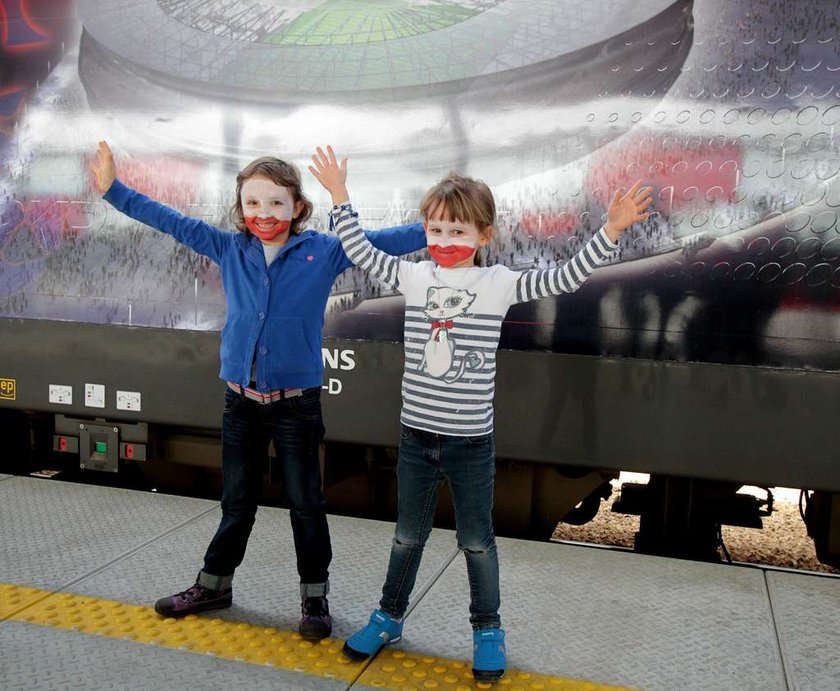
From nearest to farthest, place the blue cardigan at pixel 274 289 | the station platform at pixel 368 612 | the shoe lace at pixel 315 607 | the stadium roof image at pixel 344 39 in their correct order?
the station platform at pixel 368 612 → the blue cardigan at pixel 274 289 → the shoe lace at pixel 315 607 → the stadium roof image at pixel 344 39

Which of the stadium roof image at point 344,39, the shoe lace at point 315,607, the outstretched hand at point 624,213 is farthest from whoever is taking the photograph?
the stadium roof image at point 344,39

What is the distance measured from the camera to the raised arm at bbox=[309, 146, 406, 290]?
7.80 ft

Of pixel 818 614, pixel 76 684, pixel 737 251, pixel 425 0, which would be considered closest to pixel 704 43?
pixel 737 251

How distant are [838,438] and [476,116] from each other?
5.37 feet

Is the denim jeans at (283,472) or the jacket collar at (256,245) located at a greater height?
the jacket collar at (256,245)

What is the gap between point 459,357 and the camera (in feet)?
7.51

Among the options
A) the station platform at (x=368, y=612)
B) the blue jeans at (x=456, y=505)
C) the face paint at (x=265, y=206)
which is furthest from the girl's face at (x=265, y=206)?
the station platform at (x=368, y=612)

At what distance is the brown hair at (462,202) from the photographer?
2.25m

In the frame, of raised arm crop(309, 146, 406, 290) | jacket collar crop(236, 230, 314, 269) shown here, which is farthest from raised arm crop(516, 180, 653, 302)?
jacket collar crop(236, 230, 314, 269)

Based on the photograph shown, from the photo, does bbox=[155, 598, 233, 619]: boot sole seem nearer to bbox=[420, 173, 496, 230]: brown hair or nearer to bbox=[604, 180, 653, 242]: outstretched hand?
bbox=[420, 173, 496, 230]: brown hair

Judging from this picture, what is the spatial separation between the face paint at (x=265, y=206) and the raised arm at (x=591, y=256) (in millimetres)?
710

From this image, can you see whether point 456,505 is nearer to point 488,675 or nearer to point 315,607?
point 488,675

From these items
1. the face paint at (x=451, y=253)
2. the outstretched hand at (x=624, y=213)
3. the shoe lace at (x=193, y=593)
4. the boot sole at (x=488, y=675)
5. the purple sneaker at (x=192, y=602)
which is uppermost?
the outstretched hand at (x=624, y=213)

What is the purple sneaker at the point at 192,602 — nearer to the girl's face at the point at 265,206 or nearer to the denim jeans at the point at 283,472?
the denim jeans at the point at 283,472
